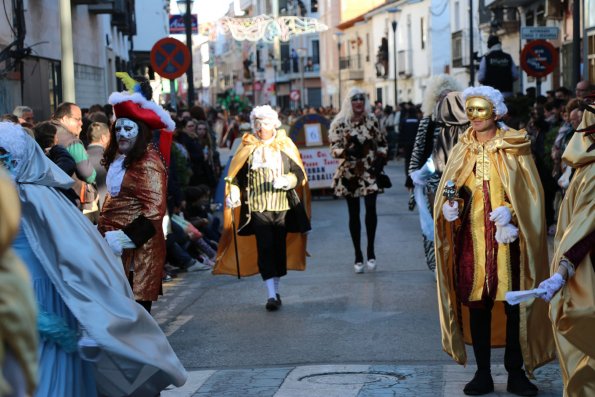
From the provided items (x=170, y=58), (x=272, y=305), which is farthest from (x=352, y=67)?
(x=272, y=305)

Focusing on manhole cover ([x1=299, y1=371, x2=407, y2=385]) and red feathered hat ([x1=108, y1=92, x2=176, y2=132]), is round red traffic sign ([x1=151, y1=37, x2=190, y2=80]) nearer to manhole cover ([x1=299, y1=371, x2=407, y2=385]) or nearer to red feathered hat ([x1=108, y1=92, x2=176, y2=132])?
red feathered hat ([x1=108, y1=92, x2=176, y2=132])

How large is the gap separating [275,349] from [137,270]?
5.25ft

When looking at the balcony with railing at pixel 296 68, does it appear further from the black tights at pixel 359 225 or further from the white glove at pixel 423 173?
the white glove at pixel 423 173

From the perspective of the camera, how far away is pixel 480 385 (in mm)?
7043

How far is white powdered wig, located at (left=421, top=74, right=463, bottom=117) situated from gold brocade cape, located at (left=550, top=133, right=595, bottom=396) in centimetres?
505

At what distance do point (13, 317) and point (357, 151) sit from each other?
10501mm

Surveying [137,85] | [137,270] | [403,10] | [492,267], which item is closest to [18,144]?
[137,270]

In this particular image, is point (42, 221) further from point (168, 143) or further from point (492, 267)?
point (168, 143)

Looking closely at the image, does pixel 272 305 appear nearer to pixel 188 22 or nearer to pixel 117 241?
pixel 117 241

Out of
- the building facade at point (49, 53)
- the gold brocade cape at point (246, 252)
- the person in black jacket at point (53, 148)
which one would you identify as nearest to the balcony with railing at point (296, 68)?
the building facade at point (49, 53)

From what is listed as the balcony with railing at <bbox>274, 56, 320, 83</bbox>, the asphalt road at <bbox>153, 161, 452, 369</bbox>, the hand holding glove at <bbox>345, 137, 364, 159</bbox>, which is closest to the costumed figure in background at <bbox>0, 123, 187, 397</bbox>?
the asphalt road at <bbox>153, 161, 452, 369</bbox>

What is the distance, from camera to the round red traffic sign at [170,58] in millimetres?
18875

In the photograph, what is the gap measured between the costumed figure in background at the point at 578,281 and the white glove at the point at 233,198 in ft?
17.9

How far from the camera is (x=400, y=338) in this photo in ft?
29.4
